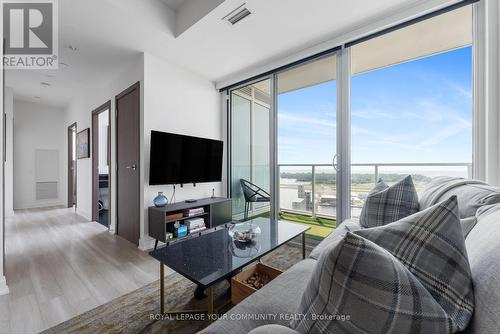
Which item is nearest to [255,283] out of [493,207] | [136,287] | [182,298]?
[182,298]

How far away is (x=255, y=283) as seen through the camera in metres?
1.52

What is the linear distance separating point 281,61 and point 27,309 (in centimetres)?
355

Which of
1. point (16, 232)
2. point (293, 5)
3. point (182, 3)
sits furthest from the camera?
point (16, 232)

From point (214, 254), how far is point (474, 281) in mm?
1214

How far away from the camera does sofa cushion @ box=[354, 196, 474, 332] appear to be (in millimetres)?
542

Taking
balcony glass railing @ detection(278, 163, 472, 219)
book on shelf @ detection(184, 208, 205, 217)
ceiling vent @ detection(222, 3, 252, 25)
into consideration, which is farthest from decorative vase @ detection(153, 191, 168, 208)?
ceiling vent @ detection(222, 3, 252, 25)

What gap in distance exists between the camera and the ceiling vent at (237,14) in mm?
2010

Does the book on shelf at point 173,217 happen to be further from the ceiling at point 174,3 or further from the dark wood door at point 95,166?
the ceiling at point 174,3

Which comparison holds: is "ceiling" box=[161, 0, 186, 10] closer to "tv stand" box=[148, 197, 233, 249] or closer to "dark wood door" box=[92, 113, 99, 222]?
"tv stand" box=[148, 197, 233, 249]

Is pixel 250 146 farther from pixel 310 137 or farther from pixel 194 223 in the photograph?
pixel 194 223

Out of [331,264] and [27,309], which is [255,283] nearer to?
[331,264]

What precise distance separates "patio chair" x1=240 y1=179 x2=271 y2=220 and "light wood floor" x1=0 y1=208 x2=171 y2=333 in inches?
66.2

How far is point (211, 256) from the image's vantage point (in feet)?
4.47

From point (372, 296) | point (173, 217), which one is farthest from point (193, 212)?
point (372, 296)
